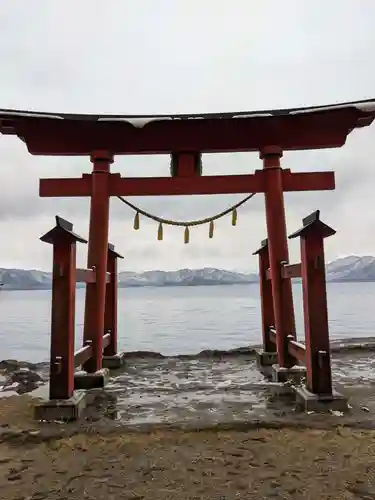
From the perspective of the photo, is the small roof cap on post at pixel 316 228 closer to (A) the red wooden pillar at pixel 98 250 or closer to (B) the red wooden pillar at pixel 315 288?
(B) the red wooden pillar at pixel 315 288

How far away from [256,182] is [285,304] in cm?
179

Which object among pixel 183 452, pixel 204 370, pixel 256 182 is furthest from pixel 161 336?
pixel 183 452

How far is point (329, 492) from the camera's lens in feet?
8.59

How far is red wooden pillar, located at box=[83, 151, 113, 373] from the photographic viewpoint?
19.3ft

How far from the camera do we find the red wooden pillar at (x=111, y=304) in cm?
727

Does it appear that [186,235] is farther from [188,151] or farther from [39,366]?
[39,366]

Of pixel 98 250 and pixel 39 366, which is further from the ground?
pixel 98 250

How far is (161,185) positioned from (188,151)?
65cm

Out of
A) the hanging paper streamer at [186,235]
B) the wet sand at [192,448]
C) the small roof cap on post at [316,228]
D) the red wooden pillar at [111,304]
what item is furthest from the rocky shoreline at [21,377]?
the small roof cap on post at [316,228]

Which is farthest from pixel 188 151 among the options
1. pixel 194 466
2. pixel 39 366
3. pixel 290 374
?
pixel 39 366

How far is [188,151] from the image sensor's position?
6191 mm

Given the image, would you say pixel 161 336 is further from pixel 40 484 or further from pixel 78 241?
pixel 40 484

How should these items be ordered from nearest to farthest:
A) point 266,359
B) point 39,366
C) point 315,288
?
point 315,288, point 266,359, point 39,366

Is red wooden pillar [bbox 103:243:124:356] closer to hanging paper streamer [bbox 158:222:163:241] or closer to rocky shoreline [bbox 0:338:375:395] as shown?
rocky shoreline [bbox 0:338:375:395]
